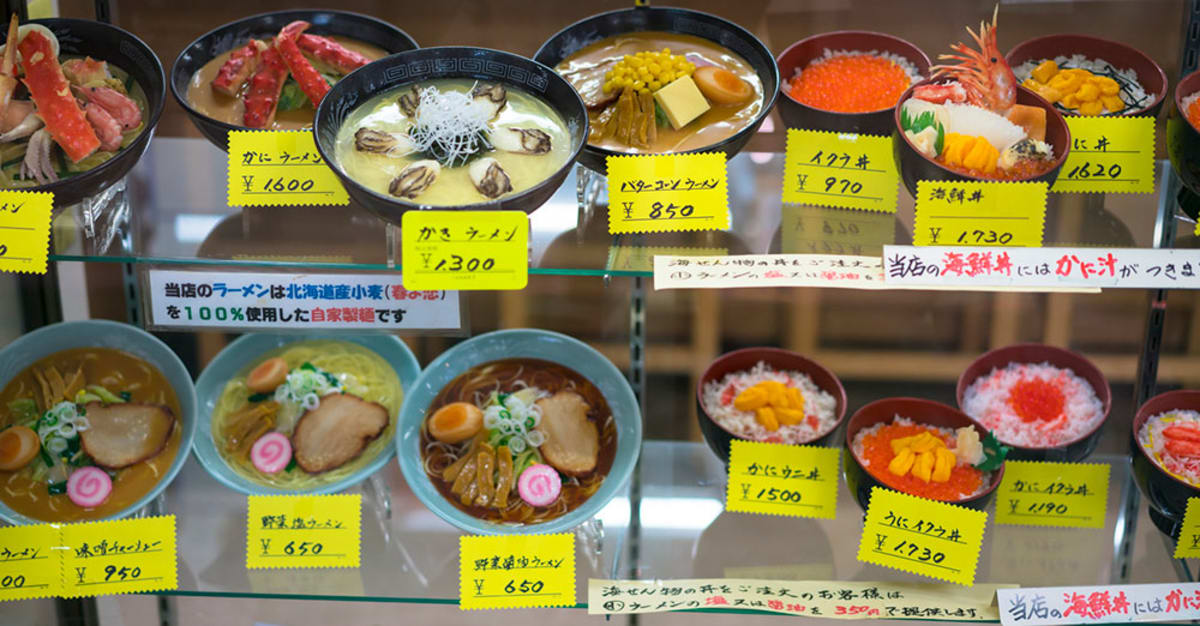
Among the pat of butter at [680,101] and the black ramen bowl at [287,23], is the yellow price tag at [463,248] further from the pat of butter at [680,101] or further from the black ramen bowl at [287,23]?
the black ramen bowl at [287,23]

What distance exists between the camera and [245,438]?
5.40 ft

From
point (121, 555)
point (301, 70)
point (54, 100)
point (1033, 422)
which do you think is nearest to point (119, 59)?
point (54, 100)

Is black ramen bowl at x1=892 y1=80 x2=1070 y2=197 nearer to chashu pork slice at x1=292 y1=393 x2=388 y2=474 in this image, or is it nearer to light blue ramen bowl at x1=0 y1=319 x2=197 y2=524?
chashu pork slice at x1=292 y1=393 x2=388 y2=474

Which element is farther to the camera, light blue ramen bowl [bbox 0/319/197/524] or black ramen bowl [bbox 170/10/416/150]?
light blue ramen bowl [bbox 0/319/197/524]

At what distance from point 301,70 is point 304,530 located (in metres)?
0.68

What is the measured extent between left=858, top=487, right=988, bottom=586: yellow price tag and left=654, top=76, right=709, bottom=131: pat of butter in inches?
23.1

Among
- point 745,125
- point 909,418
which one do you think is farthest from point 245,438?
point 909,418

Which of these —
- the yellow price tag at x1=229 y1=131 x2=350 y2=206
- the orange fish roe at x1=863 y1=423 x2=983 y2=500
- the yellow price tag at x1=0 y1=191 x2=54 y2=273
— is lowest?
the orange fish roe at x1=863 y1=423 x2=983 y2=500

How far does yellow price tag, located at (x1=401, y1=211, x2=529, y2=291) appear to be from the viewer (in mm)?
1153

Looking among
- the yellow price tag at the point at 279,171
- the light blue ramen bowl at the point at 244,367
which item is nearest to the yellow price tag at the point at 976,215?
the yellow price tag at the point at 279,171

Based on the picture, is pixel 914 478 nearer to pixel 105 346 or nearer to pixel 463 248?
pixel 463 248

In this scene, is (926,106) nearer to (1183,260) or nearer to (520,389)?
(1183,260)

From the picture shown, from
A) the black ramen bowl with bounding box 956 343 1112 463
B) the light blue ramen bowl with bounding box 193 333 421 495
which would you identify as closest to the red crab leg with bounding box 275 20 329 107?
the light blue ramen bowl with bounding box 193 333 421 495

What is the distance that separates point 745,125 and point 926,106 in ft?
0.78
